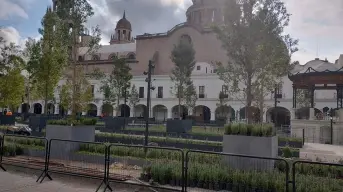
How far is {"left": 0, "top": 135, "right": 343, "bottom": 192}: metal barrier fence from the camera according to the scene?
683 centimetres

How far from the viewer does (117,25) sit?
8569 centimetres

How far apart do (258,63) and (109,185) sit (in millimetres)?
8727

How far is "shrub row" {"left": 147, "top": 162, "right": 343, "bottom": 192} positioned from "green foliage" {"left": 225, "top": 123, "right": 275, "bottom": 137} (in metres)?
1.75

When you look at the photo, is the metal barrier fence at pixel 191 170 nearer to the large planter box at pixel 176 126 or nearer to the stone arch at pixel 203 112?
the large planter box at pixel 176 126

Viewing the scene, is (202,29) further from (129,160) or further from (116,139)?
(129,160)

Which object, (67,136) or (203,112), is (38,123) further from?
(203,112)

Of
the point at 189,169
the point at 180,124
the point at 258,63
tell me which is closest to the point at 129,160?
the point at 189,169

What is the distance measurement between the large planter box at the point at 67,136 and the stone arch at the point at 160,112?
40.7 m

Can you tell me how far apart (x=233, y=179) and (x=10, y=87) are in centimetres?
2787

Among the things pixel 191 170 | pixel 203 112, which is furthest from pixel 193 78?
pixel 191 170

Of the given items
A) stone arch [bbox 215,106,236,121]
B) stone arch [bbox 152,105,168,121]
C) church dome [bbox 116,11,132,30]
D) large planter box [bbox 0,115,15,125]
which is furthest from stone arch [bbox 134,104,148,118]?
church dome [bbox 116,11,132,30]

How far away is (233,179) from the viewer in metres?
7.25

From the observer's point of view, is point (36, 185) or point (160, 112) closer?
point (36, 185)

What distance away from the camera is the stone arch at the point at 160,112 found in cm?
5416
